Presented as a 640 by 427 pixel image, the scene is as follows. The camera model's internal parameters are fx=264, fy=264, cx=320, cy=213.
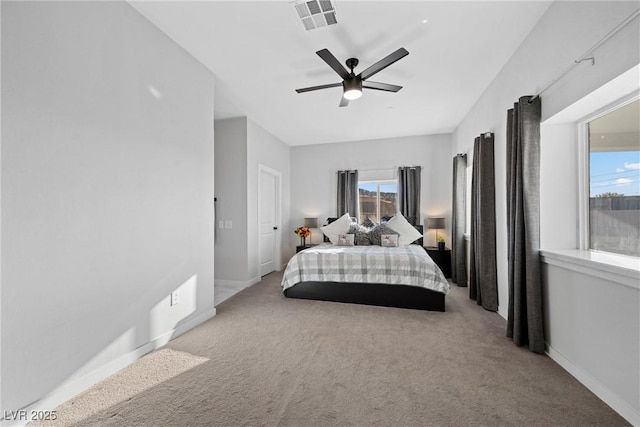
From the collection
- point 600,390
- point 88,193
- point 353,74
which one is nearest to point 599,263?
point 600,390

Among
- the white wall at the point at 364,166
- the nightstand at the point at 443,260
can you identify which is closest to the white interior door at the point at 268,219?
the white wall at the point at 364,166

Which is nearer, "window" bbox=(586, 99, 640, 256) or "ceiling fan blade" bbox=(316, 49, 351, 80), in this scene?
"window" bbox=(586, 99, 640, 256)

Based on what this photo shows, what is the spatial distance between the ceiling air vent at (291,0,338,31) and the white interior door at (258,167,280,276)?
2.92 meters

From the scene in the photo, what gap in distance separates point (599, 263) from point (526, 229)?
616mm

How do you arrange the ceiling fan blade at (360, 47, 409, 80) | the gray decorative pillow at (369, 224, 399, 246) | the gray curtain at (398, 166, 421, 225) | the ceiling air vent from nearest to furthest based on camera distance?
the ceiling air vent < the ceiling fan blade at (360, 47, 409, 80) < the gray decorative pillow at (369, 224, 399, 246) < the gray curtain at (398, 166, 421, 225)

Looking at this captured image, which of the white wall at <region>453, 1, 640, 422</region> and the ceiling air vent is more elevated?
the ceiling air vent

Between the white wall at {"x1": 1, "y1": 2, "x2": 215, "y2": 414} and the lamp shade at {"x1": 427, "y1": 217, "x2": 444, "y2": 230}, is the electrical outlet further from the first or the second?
the lamp shade at {"x1": 427, "y1": 217, "x2": 444, "y2": 230}

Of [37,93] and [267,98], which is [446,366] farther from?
[267,98]

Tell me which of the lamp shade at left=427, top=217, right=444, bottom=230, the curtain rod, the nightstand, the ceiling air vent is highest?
the ceiling air vent

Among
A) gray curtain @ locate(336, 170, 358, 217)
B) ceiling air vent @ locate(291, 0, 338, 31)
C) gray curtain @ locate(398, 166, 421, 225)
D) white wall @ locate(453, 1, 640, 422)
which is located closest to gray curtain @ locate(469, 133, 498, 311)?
white wall @ locate(453, 1, 640, 422)

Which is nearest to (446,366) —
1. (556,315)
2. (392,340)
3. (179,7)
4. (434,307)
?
(392,340)

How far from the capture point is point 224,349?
2289 mm

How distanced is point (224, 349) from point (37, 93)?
2.18 m

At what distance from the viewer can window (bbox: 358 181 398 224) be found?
18.7 ft
